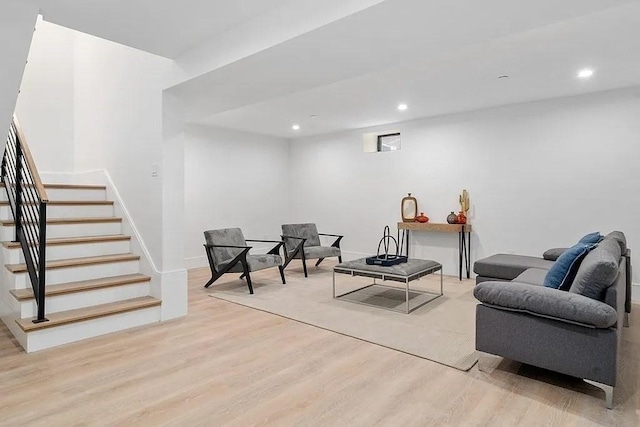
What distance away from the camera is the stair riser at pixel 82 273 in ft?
10.7

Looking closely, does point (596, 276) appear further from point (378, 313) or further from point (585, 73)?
point (585, 73)

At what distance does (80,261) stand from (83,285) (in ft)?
1.01

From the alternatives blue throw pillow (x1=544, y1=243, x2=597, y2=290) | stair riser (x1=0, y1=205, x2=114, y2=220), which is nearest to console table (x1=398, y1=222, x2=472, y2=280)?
blue throw pillow (x1=544, y1=243, x2=597, y2=290)

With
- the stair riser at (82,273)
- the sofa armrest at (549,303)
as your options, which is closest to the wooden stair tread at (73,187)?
the stair riser at (82,273)

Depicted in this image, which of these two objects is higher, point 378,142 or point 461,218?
point 378,142

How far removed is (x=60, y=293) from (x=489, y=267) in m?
4.20

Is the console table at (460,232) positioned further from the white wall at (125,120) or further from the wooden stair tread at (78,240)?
the wooden stair tread at (78,240)

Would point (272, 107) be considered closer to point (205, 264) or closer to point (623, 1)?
point (205, 264)

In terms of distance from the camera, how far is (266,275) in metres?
5.89

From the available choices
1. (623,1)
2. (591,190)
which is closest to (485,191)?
(591,190)

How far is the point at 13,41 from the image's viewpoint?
2465mm

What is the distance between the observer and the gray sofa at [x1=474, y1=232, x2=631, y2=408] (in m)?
2.13

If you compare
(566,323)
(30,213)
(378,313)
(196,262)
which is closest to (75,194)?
(30,213)

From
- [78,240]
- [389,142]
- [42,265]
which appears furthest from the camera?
[389,142]
